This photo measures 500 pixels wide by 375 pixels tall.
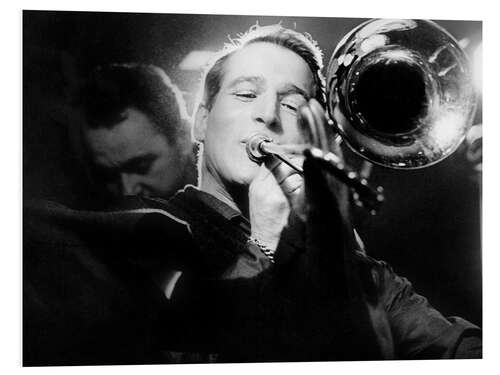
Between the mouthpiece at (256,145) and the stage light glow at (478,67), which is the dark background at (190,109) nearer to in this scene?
the stage light glow at (478,67)

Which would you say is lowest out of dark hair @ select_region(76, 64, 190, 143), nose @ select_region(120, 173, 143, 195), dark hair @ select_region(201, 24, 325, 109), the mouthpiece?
nose @ select_region(120, 173, 143, 195)

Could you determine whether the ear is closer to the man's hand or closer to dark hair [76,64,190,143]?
dark hair [76,64,190,143]

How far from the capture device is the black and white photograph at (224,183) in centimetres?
230

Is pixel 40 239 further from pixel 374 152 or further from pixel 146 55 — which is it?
pixel 374 152

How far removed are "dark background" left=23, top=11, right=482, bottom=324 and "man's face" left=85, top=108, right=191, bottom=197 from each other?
0.31ft

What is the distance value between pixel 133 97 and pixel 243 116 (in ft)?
1.39

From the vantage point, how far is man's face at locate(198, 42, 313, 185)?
7.64 feet

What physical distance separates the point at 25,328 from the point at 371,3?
1826 mm

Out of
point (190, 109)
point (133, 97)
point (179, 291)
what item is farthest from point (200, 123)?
point (179, 291)

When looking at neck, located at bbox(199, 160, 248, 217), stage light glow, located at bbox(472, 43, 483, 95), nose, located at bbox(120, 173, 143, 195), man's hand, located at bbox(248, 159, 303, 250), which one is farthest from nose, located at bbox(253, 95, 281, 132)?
stage light glow, located at bbox(472, 43, 483, 95)

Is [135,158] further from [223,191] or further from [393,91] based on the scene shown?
[393,91]

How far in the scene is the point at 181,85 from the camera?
91.7 inches

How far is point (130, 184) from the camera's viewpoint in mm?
2318

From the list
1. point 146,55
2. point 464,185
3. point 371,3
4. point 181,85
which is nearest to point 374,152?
point 464,185
